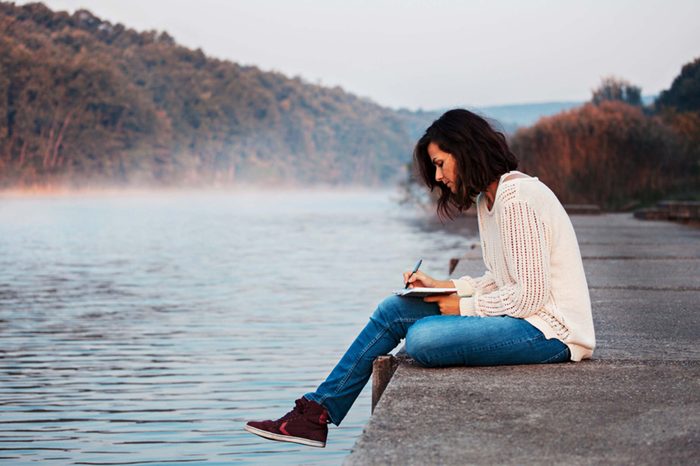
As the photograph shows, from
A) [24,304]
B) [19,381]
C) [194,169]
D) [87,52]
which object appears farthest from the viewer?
[194,169]

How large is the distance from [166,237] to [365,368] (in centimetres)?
2015

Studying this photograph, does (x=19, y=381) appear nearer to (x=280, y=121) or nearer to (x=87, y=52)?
(x=87, y=52)

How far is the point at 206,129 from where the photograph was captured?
92.9m

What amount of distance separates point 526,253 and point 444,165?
43 cm

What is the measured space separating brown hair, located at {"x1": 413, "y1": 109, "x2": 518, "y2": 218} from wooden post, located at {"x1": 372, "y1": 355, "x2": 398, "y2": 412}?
0.66 metres

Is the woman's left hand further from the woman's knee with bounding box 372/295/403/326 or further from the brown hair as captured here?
the brown hair

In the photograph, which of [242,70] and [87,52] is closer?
[87,52]

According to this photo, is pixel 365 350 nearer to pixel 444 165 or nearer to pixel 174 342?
pixel 444 165

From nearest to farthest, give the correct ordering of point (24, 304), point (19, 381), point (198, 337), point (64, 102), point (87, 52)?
1. point (19, 381)
2. point (198, 337)
3. point (24, 304)
4. point (64, 102)
5. point (87, 52)

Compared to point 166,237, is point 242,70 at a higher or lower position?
higher

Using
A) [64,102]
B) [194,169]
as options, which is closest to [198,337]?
[64,102]

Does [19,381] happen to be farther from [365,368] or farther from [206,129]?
[206,129]

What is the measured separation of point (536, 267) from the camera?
4141 millimetres

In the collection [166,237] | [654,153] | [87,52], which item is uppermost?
[87,52]
